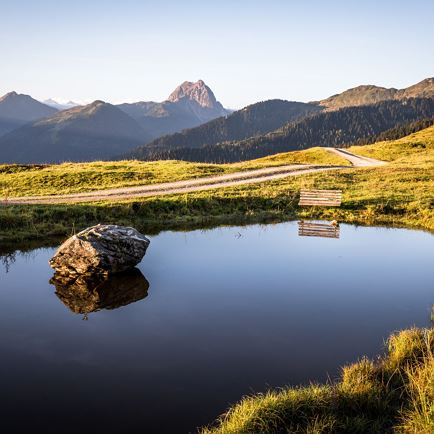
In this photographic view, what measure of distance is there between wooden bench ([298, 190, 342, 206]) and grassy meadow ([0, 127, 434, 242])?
1.70 ft

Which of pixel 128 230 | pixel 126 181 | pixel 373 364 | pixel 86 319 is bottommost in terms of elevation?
pixel 373 364

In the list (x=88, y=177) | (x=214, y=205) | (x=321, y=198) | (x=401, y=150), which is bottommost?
(x=321, y=198)

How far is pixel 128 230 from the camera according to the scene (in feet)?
65.9

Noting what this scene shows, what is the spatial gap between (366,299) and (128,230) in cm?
1099

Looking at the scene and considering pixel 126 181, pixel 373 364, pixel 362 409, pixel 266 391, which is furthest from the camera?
pixel 126 181

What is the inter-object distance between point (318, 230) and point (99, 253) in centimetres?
1492

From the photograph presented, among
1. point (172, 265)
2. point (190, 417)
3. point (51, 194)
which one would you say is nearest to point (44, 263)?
point (172, 265)

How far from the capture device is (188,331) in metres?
12.6

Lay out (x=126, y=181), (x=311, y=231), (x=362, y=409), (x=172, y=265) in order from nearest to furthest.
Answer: (x=362, y=409) < (x=172, y=265) < (x=311, y=231) < (x=126, y=181)

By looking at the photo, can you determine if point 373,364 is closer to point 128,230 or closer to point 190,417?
point 190,417

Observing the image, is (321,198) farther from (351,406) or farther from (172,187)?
(351,406)

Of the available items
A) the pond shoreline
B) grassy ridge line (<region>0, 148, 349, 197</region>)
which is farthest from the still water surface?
grassy ridge line (<region>0, 148, 349, 197</region>)

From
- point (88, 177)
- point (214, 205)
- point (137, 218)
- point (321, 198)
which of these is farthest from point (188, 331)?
point (88, 177)

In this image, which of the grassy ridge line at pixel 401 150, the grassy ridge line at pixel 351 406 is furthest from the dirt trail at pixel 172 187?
the grassy ridge line at pixel 401 150
